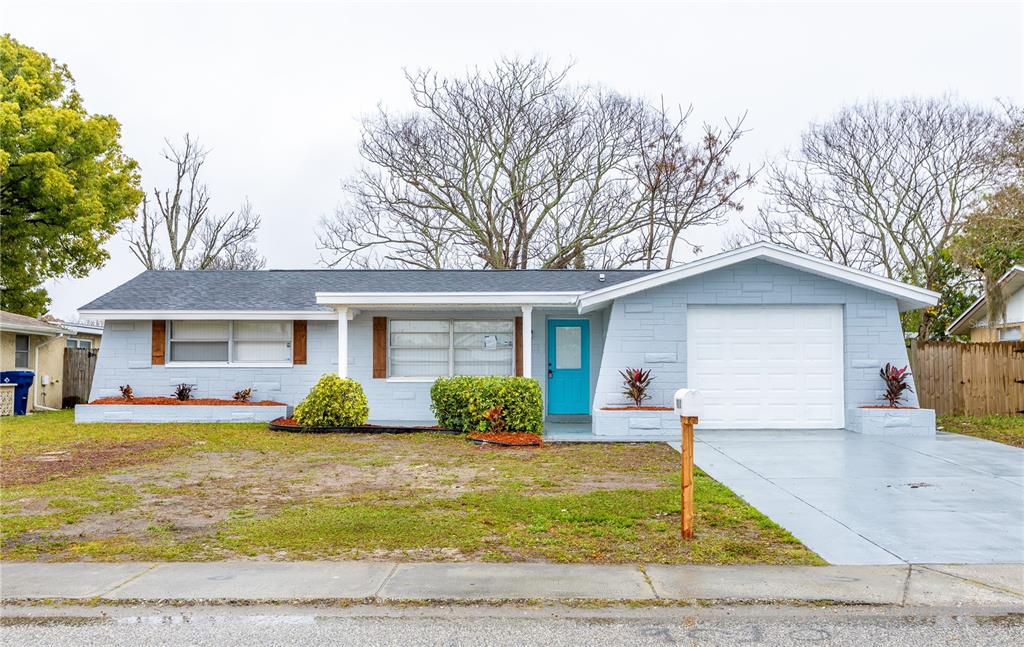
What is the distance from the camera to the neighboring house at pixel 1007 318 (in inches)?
722

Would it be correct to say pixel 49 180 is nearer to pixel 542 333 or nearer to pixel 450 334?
pixel 450 334

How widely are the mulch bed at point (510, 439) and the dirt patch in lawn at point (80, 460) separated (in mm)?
4783

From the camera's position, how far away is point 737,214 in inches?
1188

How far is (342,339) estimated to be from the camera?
A: 14828 mm

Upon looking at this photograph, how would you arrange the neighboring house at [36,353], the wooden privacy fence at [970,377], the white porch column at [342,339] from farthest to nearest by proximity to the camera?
the neighboring house at [36,353] < the wooden privacy fence at [970,377] < the white porch column at [342,339]

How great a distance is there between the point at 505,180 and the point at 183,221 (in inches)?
670

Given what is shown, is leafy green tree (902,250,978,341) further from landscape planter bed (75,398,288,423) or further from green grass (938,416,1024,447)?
landscape planter bed (75,398,288,423)

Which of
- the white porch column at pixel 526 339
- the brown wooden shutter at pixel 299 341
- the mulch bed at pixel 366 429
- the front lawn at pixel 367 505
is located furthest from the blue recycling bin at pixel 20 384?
the white porch column at pixel 526 339

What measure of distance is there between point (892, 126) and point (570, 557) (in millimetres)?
26899

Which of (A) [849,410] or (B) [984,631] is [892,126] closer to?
(A) [849,410]

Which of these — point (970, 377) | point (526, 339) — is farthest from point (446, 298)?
point (970, 377)

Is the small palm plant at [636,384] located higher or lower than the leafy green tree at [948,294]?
lower

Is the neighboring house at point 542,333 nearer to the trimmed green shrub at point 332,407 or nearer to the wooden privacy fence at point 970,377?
the trimmed green shrub at point 332,407

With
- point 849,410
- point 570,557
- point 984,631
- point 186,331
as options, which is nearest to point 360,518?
point 570,557
